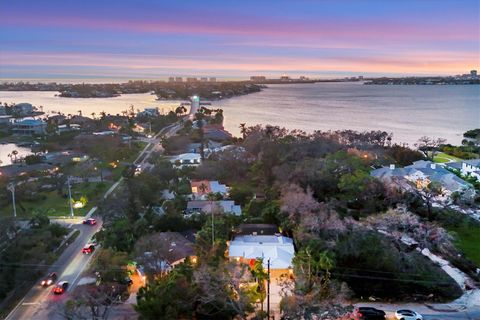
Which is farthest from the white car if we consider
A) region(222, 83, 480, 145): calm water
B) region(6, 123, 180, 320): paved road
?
region(222, 83, 480, 145): calm water

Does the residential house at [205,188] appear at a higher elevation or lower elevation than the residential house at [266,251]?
higher

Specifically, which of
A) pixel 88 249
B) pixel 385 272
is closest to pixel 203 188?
pixel 88 249

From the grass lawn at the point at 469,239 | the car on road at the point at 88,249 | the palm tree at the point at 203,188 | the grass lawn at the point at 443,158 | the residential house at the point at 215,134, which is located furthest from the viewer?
the residential house at the point at 215,134

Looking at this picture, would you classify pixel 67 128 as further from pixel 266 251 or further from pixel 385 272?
pixel 385 272

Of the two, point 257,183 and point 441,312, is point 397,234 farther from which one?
point 257,183

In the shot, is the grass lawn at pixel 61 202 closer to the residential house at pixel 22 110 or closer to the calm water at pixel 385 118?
the calm water at pixel 385 118

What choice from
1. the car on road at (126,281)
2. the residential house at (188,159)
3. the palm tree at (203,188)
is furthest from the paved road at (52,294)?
the residential house at (188,159)

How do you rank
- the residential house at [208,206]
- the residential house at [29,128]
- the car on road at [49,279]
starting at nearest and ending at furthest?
1. the car on road at [49,279]
2. the residential house at [208,206]
3. the residential house at [29,128]
